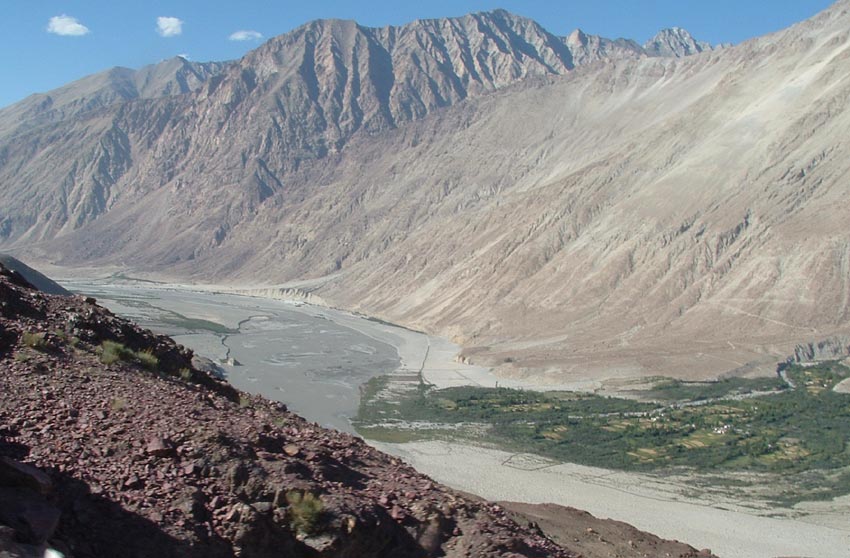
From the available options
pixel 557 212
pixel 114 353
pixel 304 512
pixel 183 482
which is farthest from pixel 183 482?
pixel 557 212

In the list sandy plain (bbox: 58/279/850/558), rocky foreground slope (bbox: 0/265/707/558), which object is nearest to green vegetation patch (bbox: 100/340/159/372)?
rocky foreground slope (bbox: 0/265/707/558)

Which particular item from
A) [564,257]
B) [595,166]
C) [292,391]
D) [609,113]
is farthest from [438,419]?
[609,113]

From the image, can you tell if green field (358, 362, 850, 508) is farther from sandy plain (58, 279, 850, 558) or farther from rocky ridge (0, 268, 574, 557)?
rocky ridge (0, 268, 574, 557)

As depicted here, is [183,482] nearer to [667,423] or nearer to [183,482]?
[183,482]

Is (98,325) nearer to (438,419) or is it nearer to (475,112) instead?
(438,419)

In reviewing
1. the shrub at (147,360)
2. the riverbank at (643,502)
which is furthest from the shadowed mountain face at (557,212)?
the shrub at (147,360)

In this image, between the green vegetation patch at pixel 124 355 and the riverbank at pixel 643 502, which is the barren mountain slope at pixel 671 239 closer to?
the riverbank at pixel 643 502

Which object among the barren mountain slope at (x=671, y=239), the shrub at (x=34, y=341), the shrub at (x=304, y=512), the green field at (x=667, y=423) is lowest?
the shrub at (x=304, y=512)
